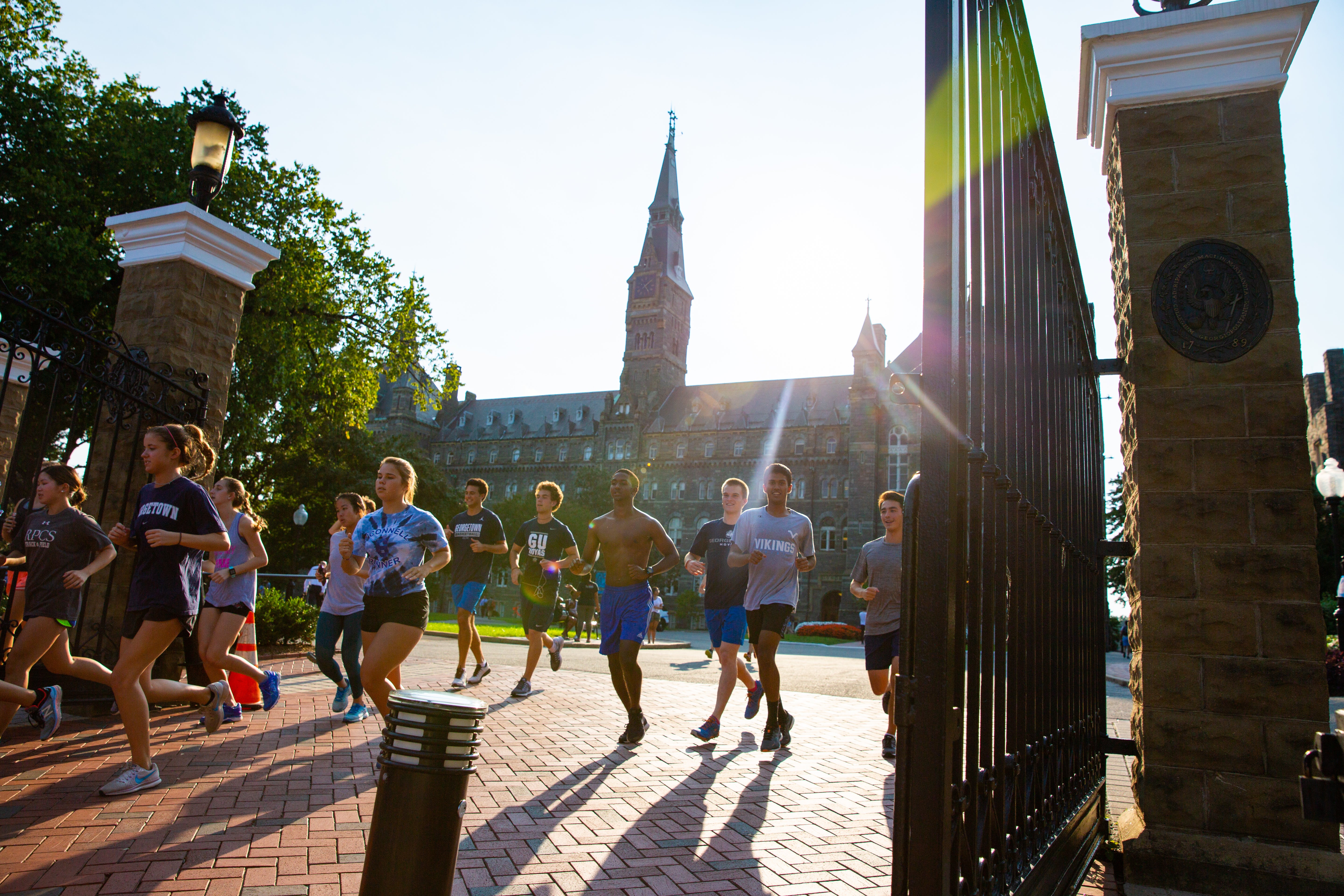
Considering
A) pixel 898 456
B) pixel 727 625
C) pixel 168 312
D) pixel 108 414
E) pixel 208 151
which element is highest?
pixel 898 456

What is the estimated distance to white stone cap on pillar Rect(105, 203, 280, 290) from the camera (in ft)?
24.8

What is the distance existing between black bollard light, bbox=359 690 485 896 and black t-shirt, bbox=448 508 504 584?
615 centimetres

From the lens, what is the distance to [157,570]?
4848mm

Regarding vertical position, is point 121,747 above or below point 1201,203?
below

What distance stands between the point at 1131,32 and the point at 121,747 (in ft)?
24.3

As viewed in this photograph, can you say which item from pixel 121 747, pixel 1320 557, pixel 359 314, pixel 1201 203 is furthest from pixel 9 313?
pixel 1320 557

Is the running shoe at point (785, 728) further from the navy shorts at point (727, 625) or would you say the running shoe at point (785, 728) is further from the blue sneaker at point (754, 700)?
the navy shorts at point (727, 625)

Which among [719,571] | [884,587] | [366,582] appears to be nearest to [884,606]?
[884,587]

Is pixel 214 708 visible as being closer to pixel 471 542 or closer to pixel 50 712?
pixel 50 712

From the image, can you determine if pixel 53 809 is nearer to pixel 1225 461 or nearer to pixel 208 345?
pixel 208 345

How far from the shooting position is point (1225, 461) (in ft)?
13.1

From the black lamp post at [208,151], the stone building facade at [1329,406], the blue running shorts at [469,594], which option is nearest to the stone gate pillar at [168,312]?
the black lamp post at [208,151]

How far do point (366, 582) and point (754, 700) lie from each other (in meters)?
3.50

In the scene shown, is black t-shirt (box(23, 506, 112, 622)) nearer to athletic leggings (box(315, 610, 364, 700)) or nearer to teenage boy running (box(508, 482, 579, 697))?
athletic leggings (box(315, 610, 364, 700))
